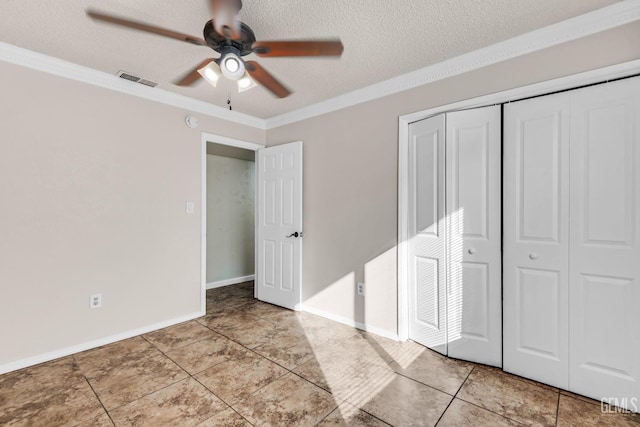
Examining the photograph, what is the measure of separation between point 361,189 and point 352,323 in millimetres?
1440

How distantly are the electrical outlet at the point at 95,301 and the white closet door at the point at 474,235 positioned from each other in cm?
314

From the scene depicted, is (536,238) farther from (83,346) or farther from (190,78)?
(83,346)

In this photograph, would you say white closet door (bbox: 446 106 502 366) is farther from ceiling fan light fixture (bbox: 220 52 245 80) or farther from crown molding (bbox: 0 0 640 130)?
ceiling fan light fixture (bbox: 220 52 245 80)

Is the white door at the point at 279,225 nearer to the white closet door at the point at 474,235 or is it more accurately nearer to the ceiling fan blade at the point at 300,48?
the white closet door at the point at 474,235

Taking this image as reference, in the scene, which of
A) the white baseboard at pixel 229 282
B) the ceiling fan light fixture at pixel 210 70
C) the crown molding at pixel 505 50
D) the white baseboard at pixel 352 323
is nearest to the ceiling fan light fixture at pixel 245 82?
the ceiling fan light fixture at pixel 210 70

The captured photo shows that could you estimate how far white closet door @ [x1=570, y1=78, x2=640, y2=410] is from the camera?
1.82 metres

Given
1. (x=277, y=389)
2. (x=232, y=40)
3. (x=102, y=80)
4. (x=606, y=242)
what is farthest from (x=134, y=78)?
(x=606, y=242)

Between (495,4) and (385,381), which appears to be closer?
(495,4)

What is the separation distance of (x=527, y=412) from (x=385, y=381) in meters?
0.87

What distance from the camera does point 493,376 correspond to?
220cm

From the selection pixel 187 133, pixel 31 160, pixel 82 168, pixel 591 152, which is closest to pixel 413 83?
pixel 591 152

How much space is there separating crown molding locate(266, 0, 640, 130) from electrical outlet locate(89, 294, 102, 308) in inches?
116

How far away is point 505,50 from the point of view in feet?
7.25

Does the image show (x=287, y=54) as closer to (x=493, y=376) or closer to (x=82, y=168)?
(x=82, y=168)
